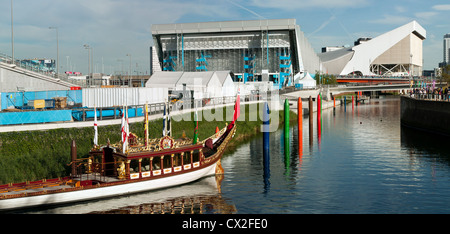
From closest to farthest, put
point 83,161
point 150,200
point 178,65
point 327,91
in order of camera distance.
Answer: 1. point 150,200
2. point 83,161
3. point 327,91
4. point 178,65

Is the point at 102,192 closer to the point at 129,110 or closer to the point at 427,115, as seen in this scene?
the point at 129,110

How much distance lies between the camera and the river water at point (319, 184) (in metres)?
27.4

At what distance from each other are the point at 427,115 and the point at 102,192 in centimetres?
4638

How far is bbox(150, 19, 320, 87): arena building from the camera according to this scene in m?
133

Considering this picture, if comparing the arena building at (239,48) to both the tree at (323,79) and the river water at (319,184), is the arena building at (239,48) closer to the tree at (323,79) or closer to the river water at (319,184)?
the tree at (323,79)

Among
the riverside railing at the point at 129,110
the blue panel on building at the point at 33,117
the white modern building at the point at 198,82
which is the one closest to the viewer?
the blue panel on building at the point at 33,117

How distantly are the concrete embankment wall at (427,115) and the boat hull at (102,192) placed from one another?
33203 mm

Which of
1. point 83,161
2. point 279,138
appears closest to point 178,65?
point 279,138

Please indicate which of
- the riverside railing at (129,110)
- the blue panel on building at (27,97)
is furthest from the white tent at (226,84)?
the blue panel on building at (27,97)

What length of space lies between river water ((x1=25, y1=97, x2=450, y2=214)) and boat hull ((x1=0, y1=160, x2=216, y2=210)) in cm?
43
